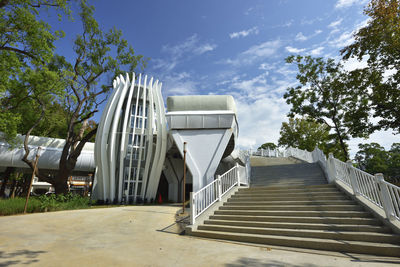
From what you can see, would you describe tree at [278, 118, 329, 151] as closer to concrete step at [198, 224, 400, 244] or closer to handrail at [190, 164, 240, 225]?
handrail at [190, 164, 240, 225]

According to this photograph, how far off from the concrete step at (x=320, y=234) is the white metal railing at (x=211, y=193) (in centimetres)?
96

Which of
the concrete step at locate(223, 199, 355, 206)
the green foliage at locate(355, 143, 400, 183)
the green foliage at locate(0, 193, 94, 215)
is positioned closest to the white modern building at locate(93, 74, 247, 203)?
the green foliage at locate(0, 193, 94, 215)

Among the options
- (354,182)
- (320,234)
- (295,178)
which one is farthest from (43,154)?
(354,182)

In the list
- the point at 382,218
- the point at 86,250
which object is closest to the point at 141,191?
the point at 86,250

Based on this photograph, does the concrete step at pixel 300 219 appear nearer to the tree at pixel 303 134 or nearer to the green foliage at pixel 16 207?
the green foliage at pixel 16 207

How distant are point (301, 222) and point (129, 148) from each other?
1401 centimetres

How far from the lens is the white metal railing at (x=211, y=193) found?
7.20m

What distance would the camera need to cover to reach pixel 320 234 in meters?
5.14

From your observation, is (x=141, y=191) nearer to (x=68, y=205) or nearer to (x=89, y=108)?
(x=68, y=205)

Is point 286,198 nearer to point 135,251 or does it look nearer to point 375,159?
point 135,251

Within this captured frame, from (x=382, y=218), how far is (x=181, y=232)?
583cm

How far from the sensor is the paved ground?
154 inches

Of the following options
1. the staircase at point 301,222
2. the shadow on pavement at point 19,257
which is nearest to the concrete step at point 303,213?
the staircase at point 301,222

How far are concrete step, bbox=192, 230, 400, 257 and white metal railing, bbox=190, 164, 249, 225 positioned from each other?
4.05 ft
